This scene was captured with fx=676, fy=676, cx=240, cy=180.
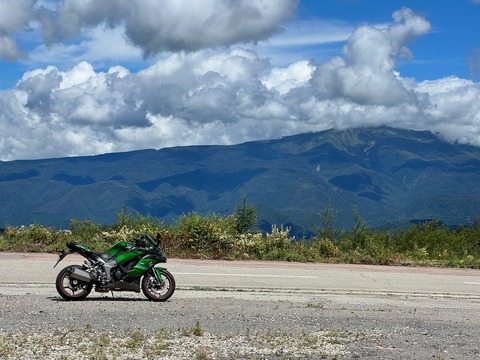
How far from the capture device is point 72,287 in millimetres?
11430

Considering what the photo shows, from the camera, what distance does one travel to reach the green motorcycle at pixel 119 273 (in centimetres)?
1141

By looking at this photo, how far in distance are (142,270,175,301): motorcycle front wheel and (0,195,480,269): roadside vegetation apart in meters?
7.58

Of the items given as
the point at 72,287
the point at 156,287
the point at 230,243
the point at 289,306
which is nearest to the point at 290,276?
the point at 230,243

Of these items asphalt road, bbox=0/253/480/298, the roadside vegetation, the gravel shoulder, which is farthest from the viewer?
the roadside vegetation

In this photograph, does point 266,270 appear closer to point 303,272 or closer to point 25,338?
point 303,272

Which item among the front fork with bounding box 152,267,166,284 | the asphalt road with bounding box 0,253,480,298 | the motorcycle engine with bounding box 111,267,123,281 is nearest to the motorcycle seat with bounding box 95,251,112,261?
the motorcycle engine with bounding box 111,267,123,281

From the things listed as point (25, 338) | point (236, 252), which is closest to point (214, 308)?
point (25, 338)

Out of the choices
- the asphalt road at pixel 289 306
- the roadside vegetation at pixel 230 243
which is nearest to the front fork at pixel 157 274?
the asphalt road at pixel 289 306

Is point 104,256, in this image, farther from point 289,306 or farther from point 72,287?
point 289,306

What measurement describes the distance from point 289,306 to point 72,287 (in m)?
3.73

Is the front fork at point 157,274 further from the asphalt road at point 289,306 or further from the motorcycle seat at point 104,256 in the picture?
the motorcycle seat at point 104,256

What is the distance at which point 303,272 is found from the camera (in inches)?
684

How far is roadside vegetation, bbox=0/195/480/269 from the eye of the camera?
65.8 feet

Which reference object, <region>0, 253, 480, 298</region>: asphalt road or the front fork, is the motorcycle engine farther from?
<region>0, 253, 480, 298</region>: asphalt road
